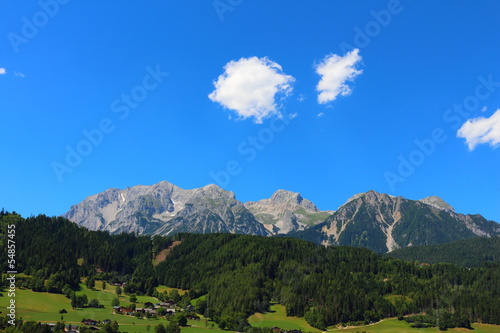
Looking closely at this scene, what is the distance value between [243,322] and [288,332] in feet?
74.7

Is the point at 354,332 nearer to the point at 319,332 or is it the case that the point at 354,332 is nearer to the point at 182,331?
the point at 319,332

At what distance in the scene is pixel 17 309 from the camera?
17738 centimetres

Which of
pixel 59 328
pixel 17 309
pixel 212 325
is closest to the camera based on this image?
pixel 59 328

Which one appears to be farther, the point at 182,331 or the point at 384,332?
the point at 384,332

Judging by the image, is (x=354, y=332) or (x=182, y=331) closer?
(x=182, y=331)

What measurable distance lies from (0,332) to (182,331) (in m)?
70.3

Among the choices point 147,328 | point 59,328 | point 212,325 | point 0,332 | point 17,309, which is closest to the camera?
point 0,332

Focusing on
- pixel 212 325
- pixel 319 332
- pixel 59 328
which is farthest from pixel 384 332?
pixel 59 328

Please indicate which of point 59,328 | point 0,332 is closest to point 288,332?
point 59,328

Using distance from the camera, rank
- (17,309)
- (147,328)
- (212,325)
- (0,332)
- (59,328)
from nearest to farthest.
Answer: (0,332) → (59,328) → (147,328) → (17,309) → (212,325)

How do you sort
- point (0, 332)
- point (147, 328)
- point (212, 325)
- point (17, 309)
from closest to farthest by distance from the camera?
1. point (0, 332)
2. point (147, 328)
3. point (17, 309)
4. point (212, 325)

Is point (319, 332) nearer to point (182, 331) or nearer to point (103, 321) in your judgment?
point (182, 331)

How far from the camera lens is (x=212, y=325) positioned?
636ft

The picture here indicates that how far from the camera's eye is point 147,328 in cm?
16500
